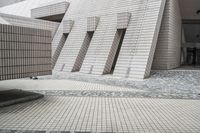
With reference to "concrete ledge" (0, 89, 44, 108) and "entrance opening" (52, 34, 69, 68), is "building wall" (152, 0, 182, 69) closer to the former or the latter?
"entrance opening" (52, 34, 69, 68)

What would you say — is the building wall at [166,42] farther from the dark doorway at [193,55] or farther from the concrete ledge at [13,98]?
the concrete ledge at [13,98]

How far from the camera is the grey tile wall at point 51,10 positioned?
20.7 m

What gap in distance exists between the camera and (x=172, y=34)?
16.1m

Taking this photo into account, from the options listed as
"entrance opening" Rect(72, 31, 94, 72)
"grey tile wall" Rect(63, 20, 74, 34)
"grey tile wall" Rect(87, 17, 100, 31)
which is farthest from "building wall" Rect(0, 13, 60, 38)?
"grey tile wall" Rect(87, 17, 100, 31)

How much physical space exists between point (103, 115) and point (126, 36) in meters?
9.06

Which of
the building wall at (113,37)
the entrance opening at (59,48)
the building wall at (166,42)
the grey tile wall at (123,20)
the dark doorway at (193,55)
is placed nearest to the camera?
the building wall at (113,37)

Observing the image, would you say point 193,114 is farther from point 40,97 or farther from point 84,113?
point 40,97

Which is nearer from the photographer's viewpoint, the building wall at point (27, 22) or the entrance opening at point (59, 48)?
the building wall at point (27, 22)

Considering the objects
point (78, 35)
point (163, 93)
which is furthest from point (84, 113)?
point (78, 35)

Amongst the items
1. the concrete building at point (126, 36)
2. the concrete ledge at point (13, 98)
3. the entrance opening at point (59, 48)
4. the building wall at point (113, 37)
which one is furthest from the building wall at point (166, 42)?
the concrete ledge at point (13, 98)

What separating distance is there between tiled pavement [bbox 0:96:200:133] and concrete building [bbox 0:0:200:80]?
5507 millimetres

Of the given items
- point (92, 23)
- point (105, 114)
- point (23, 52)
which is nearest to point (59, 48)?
point (92, 23)

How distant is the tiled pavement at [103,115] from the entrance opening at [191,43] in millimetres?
14374

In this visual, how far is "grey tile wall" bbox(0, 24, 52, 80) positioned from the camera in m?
6.48
